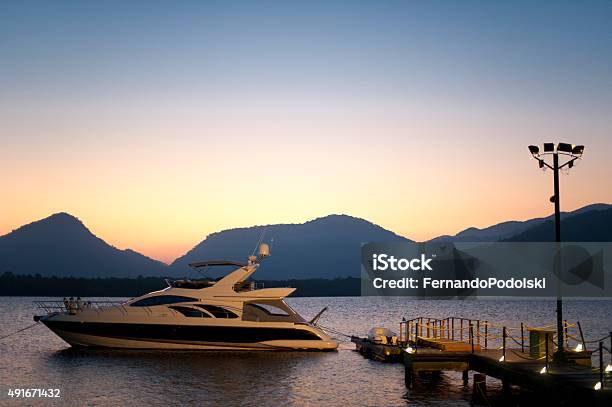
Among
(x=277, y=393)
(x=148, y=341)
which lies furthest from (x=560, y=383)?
(x=148, y=341)

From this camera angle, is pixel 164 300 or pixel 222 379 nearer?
pixel 222 379

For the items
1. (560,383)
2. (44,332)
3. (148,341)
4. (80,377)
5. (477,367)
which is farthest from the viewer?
(44,332)

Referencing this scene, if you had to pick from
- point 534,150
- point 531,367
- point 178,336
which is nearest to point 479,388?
point 531,367

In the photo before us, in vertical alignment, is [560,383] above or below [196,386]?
above

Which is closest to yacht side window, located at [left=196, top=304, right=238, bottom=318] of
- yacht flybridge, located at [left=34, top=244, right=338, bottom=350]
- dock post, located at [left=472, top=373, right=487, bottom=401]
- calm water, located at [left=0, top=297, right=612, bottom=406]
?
yacht flybridge, located at [left=34, top=244, right=338, bottom=350]

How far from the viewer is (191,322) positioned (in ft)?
131

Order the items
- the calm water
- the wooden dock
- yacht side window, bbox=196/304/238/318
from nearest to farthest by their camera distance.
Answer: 1. the wooden dock
2. the calm water
3. yacht side window, bbox=196/304/238/318

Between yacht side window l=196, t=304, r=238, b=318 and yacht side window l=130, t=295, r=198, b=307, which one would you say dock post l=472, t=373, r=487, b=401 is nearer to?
yacht side window l=196, t=304, r=238, b=318

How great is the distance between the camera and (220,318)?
1576 inches

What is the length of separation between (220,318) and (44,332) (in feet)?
99.3

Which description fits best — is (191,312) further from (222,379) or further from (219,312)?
(222,379)

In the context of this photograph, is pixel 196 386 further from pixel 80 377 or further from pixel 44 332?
pixel 44 332

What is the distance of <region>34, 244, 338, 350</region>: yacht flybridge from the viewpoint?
3981cm

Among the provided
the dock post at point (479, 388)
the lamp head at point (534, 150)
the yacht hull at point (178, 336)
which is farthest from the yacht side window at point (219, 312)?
the lamp head at point (534, 150)
